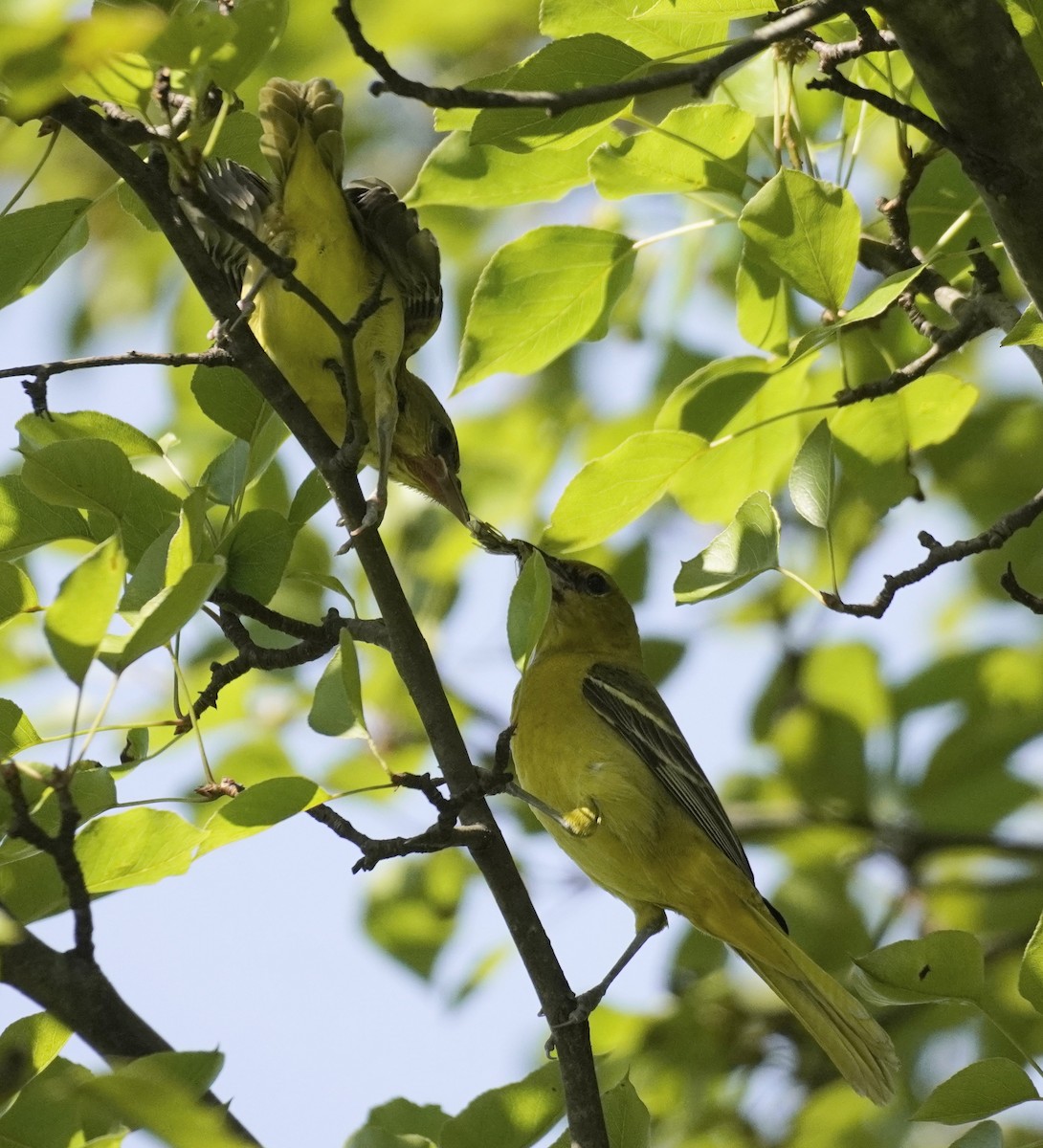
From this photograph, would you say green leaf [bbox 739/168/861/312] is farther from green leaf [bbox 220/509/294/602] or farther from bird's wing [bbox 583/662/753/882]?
bird's wing [bbox 583/662/753/882]

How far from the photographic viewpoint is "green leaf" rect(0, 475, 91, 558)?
3041 millimetres

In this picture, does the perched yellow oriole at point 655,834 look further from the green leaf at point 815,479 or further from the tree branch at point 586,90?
the tree branch at point 586,90

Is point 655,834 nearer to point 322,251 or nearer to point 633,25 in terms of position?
point 322,251

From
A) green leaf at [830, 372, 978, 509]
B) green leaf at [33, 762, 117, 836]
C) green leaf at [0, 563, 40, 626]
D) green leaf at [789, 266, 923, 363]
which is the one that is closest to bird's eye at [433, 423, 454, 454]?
green leaf at [830, 372, 978, 509]

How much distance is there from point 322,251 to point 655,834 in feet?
7.22

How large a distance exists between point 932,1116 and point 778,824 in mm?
2685

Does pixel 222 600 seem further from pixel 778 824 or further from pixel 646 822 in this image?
pixel 778 824

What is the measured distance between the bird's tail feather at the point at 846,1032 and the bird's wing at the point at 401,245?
2.60 meters

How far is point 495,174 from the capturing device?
→ 3.40 m

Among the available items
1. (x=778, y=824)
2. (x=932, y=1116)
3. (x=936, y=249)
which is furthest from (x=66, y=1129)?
(x=778, y=824)

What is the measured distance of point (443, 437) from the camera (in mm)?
5367

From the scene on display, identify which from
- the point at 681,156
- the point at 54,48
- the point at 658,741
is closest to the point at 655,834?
the point at 658,741

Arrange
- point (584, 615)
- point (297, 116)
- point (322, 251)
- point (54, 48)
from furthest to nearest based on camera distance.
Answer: point (584, 615), point (322, 251), point (297, 116), point (54, 48)

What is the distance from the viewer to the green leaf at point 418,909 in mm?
4578
